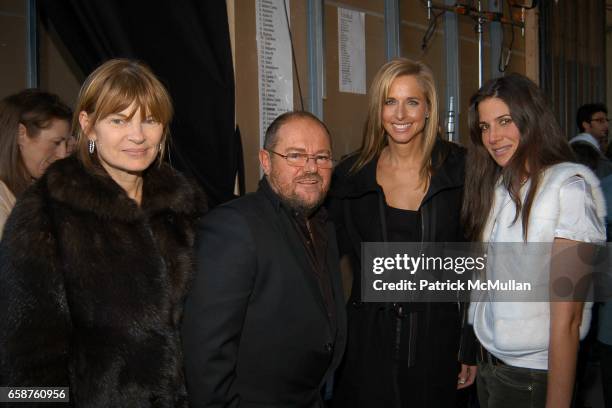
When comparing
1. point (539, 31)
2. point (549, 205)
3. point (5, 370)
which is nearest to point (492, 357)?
point (549, 205)

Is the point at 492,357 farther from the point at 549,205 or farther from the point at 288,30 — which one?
the point at 288,30

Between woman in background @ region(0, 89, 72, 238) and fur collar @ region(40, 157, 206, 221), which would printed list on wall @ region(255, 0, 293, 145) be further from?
fur collar @ region(40, 157, 206, 221)

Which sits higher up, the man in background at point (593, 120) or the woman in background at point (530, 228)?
the man in background at point (593, 120)

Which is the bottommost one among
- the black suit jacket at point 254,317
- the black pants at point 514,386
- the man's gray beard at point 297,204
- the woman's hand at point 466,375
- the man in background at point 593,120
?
the woman's hand at point 466,375

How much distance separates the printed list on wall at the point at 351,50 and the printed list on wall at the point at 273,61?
1.94 feet

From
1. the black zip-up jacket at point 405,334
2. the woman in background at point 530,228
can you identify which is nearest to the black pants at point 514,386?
the woman in background at point 530,228

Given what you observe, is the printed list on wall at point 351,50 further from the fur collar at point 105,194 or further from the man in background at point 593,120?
the fur collar at point 105,194

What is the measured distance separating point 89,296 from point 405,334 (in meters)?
1.27

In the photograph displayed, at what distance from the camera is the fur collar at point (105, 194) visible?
1656mm

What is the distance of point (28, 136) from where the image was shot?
7.91 ft

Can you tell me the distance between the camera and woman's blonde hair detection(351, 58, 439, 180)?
2551 millimetres

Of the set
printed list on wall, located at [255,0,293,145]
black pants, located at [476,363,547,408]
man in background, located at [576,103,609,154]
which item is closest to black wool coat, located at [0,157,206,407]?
black pants, located at [476,363,547,408]

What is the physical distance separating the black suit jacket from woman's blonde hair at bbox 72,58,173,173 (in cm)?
39

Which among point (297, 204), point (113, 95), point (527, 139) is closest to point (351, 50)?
point (527, 139)
